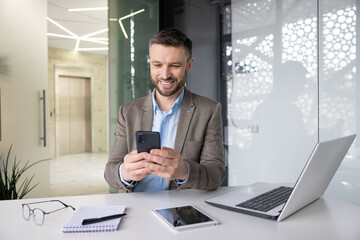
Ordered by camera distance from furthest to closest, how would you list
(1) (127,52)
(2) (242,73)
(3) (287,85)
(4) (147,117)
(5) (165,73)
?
(1) (127,52) < (2) (242,73) < (3) (287,85) < (4) (147,117) < (5) (165,73)

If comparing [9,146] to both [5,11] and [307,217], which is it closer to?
[5,11]

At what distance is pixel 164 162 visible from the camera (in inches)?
47.1

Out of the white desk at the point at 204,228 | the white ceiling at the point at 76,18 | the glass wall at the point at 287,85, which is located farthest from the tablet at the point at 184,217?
the white ceiling at the point at 76,18

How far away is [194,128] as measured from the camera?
168 cm

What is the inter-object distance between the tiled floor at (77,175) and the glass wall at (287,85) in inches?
95.1

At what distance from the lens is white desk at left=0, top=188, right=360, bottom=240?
911 mm

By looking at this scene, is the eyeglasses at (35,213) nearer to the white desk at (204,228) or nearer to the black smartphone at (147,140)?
the white desk at (204,228)

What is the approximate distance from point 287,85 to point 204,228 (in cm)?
Answer: 226

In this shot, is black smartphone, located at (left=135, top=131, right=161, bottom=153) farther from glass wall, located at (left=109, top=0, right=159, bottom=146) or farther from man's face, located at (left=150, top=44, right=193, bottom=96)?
glass wall, located at (left=109, top=0, right=159, bottom=146)

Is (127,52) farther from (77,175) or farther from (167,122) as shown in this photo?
(77,175)

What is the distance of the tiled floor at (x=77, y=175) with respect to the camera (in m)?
4.74

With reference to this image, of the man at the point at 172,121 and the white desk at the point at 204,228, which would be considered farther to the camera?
the man at the point at 172,121

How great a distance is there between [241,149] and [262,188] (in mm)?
1944

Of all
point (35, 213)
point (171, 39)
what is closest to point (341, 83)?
point (171, 39)
